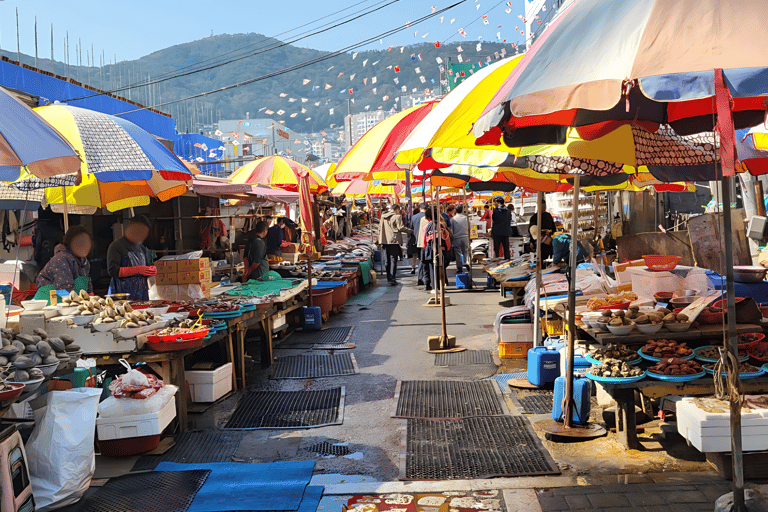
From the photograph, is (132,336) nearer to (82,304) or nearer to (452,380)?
(82,304)

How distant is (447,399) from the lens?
7332 millimetres

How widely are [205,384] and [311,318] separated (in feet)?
16.7

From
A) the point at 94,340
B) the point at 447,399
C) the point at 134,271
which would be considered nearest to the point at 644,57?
the point at 447,399

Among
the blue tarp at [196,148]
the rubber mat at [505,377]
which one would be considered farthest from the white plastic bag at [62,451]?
the blue tarp at [196,148]

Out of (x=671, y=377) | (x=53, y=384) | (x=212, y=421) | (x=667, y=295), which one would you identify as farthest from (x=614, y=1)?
(x=212, y=421)

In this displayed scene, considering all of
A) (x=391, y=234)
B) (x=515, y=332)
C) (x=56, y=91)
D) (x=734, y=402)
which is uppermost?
(x=56, y=91)

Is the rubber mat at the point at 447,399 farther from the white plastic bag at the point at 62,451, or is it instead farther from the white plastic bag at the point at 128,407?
the white plastic bag at the point at 62,451

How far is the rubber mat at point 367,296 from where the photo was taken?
1611 cm

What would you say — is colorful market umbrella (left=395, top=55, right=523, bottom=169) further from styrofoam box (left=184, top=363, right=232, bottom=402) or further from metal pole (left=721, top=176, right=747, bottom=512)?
styrofoam box (left=184, top=363, right=232, bottom=402)

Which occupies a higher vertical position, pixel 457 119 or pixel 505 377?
pixel 457 119

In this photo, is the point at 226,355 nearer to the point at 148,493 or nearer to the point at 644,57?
the point at 148,493

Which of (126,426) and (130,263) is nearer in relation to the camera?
(126,426)

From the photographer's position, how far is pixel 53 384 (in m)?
5.30

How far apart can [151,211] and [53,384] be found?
1236 cm
